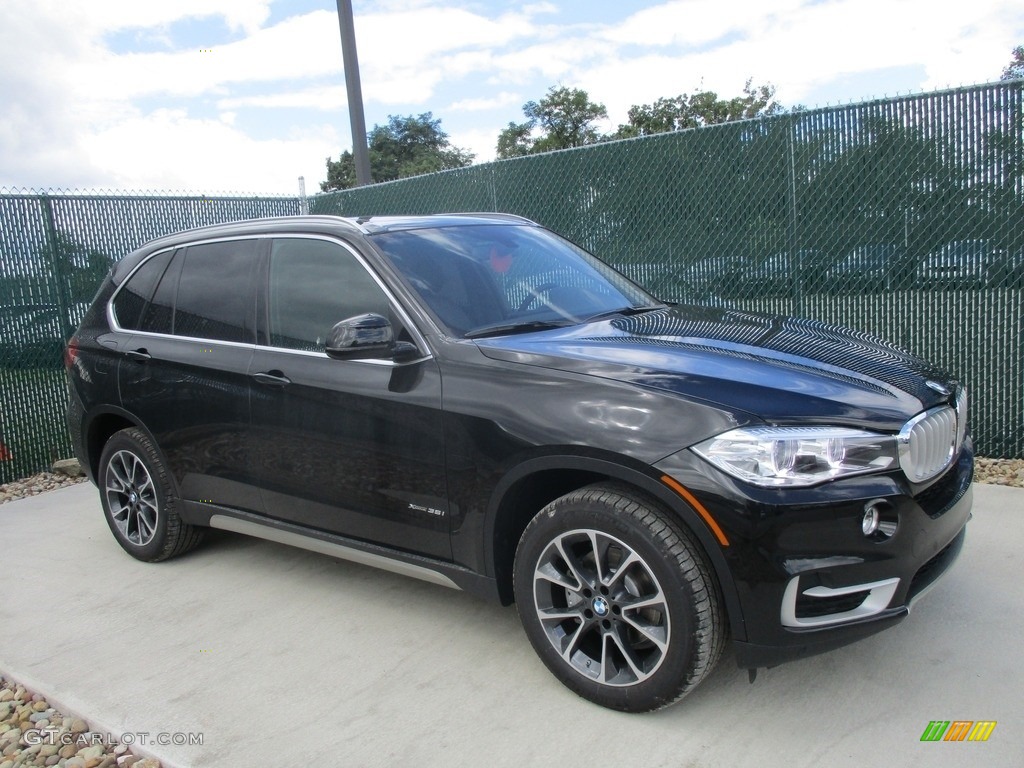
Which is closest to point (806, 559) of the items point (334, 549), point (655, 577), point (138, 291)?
point (655, 577)

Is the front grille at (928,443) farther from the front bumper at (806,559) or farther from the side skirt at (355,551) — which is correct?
the side skirt at (355,551)

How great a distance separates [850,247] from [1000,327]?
1092 mm

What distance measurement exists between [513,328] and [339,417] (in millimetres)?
844

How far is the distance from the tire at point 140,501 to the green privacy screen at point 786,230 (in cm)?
297

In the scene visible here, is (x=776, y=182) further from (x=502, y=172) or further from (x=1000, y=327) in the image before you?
(x=502, y=172)

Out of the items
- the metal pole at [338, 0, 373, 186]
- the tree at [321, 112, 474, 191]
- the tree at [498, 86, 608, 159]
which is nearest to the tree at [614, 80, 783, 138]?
the tree at [498, 86, 608, 159]

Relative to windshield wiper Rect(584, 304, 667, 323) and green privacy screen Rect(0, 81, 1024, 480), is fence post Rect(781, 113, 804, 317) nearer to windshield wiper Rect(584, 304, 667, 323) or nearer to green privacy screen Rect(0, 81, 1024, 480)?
green privacy screen Rect(0, 81, 1024, 480)

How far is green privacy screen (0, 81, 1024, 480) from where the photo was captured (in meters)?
5.49

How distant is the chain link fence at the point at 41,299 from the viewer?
717 centimetres

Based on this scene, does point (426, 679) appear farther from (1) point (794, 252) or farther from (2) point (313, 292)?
(1) point (794, 252)

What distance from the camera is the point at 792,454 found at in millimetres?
2619

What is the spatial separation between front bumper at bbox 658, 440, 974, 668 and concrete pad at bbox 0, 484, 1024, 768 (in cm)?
43

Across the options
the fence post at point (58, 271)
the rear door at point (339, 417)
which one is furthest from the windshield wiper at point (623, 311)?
the fence post at point (58, 271)

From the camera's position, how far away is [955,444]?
124 inches
